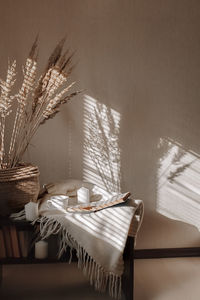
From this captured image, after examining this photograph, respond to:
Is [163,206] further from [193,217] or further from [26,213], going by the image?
[26,213]

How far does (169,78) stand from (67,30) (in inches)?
31.8

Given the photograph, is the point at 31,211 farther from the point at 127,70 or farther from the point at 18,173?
the point at 127,70

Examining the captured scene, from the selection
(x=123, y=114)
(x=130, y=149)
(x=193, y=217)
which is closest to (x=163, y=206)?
(x=193, y=217)

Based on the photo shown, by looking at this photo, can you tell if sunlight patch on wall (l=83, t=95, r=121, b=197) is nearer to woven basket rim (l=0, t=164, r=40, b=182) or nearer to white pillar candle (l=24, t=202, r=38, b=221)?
woven basket rim (l=0, t=164, r=40, b=182)

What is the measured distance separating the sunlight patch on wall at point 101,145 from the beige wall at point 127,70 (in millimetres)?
44

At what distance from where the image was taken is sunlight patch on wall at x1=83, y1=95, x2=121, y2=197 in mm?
3008

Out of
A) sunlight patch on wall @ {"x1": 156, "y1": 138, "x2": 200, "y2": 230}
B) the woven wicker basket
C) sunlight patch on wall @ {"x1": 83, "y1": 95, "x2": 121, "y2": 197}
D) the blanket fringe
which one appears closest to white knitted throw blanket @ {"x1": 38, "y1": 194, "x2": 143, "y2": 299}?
the blanket fringe

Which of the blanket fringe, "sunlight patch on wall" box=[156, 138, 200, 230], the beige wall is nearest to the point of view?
the blanket fringe

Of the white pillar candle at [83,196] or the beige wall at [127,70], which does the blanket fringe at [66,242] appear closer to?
the white pillar candle at [83,196]

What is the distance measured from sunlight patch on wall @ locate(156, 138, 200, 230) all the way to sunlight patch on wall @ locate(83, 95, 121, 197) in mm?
348

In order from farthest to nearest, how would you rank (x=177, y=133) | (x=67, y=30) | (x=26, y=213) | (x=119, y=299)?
1. (x=177, y=133)
2. (x=67, y=30)
3. (x=119, y=299)
4. (x=26, y=213)

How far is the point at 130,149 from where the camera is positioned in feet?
10.1

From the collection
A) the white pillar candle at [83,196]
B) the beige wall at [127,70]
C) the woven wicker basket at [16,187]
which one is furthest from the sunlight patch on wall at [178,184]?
the woven wicker basket at [16,187]

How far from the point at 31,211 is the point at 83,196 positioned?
38 cm
